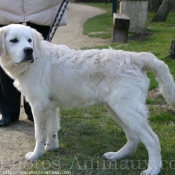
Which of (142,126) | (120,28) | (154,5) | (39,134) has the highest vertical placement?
(142,126)

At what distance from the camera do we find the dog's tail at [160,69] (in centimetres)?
362

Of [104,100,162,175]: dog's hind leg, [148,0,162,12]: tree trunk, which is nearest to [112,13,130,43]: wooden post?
[104,100,162,175]: dog's hind leg

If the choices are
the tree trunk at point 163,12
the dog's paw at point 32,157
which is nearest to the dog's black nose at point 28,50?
the dog's paw at point 32,157

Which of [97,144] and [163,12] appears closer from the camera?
[97,144]

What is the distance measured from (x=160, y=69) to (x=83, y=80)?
0.79m

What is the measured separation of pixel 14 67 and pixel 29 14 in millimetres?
1072

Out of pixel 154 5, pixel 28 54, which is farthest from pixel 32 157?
pixel 154 5

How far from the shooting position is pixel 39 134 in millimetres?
3955

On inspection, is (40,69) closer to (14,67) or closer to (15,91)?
(14,67)

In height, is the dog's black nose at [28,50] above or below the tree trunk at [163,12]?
above

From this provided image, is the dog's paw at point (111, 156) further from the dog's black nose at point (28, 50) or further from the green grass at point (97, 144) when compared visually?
the dog's black nose at point (28, 50)

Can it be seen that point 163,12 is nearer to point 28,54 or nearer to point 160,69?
point 160,69

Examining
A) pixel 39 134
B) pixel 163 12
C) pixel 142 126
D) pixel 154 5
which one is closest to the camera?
pixel 142 126

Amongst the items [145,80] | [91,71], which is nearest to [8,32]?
[91,71]
